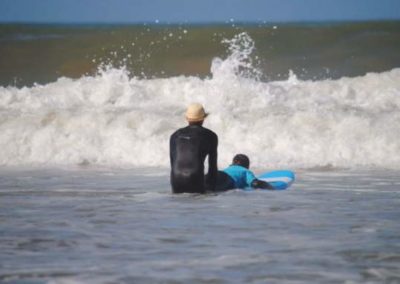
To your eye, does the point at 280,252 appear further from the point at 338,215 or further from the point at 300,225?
the point at 338,215

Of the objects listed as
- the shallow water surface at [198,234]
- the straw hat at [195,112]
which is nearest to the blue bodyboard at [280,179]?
the shallow water surface at [198,234]

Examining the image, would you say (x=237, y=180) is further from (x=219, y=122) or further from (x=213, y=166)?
(x=219, y=122)

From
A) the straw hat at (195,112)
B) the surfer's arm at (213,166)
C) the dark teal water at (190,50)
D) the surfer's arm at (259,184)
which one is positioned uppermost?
the dark teal water at (190,50)

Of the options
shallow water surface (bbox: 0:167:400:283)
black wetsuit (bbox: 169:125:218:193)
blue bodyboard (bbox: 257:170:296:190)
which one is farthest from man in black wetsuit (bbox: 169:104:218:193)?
blue bodyboard (bbox: 257:170:296:190)

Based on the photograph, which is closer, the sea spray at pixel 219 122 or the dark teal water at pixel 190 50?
the sea spray at pixel 219 122

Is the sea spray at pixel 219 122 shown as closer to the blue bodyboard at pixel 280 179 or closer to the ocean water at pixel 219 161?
the ocean water at pixel 219 161

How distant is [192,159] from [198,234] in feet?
8.52

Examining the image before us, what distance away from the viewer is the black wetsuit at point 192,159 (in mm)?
10352

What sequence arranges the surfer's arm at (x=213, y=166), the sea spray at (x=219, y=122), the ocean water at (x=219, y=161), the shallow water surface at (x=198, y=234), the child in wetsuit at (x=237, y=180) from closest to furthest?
the shallow water surface at (x=198, y=234), the ocean water at (x=219, y=161), the surfer's arm at (x=213, y=166), the child in wetsuit at (x=237, y=180), the sea spray at (x=219, y=122)

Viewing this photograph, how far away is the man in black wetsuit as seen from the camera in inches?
408

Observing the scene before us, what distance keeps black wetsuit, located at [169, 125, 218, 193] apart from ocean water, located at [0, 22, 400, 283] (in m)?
0.21

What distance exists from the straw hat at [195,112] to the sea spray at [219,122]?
3.70 metres

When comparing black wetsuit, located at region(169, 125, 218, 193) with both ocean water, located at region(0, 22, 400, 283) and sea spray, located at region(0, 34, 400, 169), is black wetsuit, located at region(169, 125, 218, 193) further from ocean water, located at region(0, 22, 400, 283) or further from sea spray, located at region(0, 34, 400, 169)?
sea spray, located at region(0, 34, 400, 169)

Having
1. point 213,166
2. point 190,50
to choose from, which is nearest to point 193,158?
point 213,166
